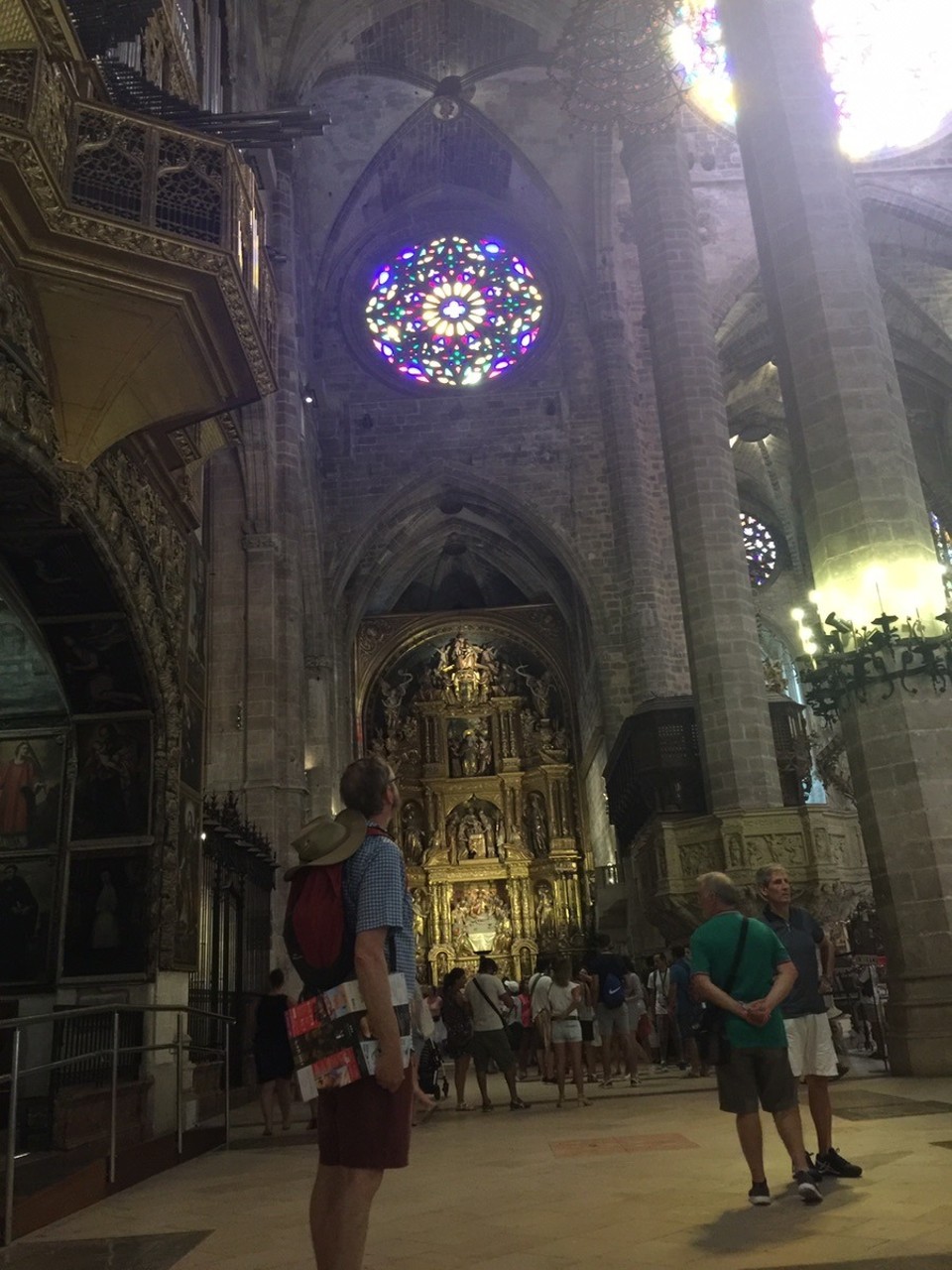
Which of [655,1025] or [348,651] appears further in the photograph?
[348,651]

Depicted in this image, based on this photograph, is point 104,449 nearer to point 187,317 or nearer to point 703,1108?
point 187,317

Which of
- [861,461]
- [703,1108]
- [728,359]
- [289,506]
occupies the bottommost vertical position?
[703,1108]

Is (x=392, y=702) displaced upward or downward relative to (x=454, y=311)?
downward

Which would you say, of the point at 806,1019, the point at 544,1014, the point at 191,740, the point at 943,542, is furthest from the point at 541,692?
the point at 806,1019

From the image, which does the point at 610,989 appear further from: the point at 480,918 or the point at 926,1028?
the point at 480,918

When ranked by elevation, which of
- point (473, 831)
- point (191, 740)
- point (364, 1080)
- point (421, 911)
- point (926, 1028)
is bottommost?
point (926, 1028)

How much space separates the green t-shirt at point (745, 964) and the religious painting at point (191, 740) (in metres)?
5.36

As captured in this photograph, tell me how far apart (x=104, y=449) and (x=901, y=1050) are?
7.24 m

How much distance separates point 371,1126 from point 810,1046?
256 centimetres

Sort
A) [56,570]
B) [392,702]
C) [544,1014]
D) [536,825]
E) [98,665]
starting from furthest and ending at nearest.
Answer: [392,702] < [536,825] < [544,1014] < [98,665] < [56,570]

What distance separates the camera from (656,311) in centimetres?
1481

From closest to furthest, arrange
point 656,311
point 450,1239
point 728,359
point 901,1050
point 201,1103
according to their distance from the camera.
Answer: point 450,1239
point 901,1050
point 201,1103
point 656,311
point 728,359

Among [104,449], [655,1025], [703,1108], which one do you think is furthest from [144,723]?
[655,1025]

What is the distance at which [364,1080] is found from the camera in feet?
8.10
